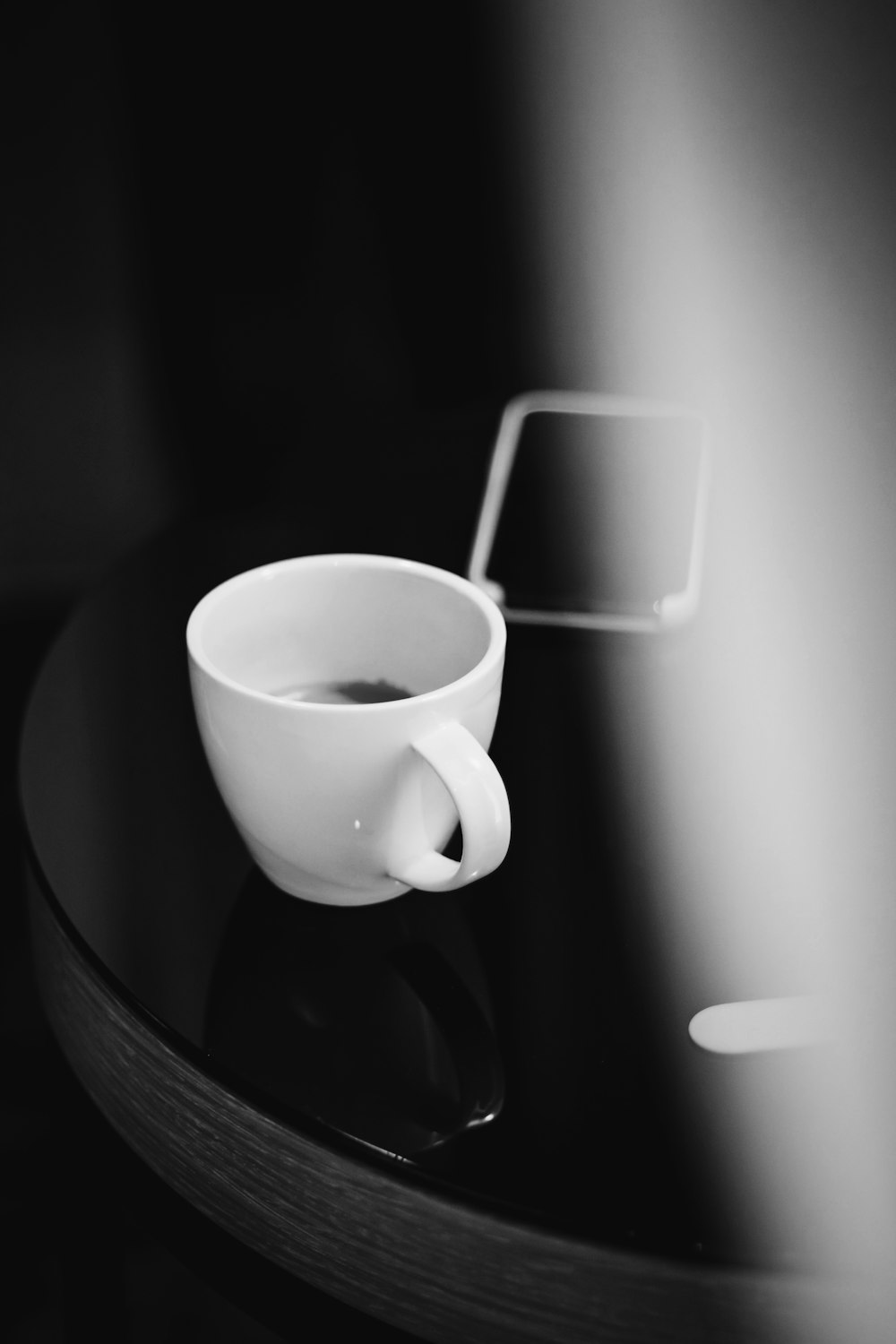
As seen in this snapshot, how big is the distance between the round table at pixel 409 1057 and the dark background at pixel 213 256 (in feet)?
1.67

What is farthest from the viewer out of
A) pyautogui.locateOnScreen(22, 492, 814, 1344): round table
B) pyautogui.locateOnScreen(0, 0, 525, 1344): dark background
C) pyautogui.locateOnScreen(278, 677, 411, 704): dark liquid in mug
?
pyautogui.locateOnScreen(0, 0, 525, 1344): dark background

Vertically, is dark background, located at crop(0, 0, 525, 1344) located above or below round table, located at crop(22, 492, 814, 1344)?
above

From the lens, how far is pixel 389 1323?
12.3 inches

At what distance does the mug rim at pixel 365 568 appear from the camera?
1.05ft

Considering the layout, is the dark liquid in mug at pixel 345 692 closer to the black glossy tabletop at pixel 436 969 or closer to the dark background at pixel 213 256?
the black glossy tabletop at pixel 436 969

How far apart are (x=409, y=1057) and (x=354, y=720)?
9cm

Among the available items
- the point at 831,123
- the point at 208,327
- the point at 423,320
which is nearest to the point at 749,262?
the point at 831,123

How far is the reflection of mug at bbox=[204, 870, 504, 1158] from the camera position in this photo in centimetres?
31

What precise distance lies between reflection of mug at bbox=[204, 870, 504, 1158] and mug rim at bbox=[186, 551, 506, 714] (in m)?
0.07

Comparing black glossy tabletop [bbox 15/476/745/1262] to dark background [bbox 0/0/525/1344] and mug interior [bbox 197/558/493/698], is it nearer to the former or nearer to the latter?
mug interior [bbox 197/558/493/698]

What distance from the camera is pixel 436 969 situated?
36 centimetres

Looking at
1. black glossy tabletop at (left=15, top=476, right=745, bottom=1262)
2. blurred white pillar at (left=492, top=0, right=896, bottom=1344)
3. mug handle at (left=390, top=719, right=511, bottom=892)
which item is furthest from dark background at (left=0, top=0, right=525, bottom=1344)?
mug handle at (left=390, top=719, right=511, bottom=892)

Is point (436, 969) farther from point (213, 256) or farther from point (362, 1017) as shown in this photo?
point (213, 256)

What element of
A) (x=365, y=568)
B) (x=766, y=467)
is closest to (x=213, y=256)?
(x=766, y=467)
